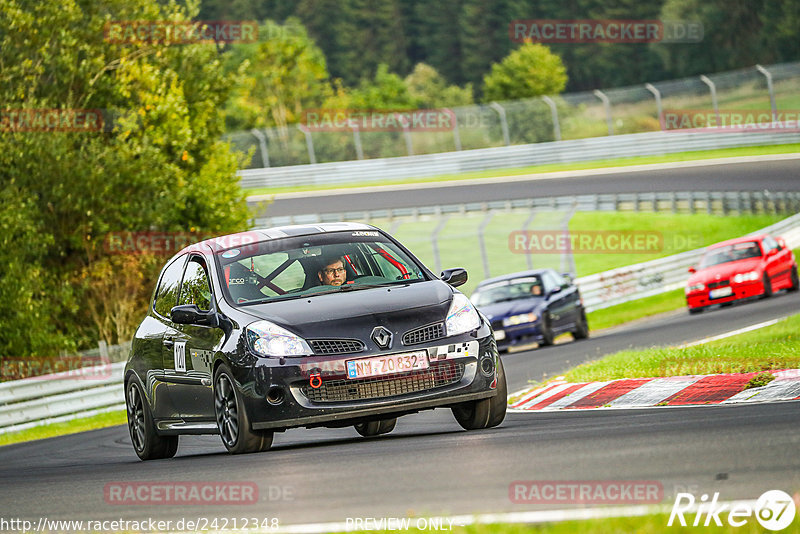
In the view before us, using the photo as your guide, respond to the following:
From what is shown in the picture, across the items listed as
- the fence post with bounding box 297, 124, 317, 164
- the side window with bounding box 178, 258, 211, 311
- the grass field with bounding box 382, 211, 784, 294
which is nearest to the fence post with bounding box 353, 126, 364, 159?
the fence post with bounding box 297, 124, 317, 164

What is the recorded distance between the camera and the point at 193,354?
9445 mm

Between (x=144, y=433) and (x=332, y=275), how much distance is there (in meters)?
2.39

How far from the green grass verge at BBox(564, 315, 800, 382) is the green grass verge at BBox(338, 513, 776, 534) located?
19.6 ft

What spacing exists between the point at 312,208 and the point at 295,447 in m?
36.2

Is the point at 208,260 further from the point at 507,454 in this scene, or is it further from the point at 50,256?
the point at 50,256

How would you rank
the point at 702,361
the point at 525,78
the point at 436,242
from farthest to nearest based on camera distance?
the point at 525,78 → the point at 436,242 → the point at 702,361

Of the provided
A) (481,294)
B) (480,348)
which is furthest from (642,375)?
(481,294)

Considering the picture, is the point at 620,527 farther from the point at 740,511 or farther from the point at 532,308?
the point at 532,308

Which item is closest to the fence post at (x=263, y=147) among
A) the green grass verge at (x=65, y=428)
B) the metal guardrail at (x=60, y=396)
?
the metal guardrail at (x=60, y=396)

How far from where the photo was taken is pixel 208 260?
9.72 m

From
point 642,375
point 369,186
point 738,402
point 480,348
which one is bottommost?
point 369,186

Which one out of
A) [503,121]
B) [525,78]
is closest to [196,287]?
[503,121]

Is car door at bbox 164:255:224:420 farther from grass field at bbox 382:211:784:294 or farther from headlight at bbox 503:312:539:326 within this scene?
grass field at bbox 382:211:784:294

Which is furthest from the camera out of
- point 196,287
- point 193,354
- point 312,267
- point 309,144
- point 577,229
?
point 309,144
